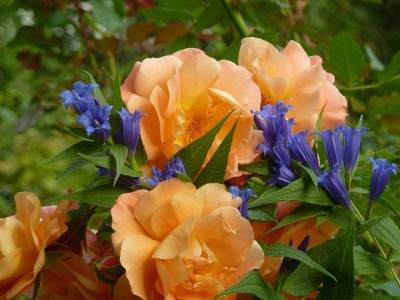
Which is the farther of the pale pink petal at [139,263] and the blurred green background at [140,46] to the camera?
the blurred green background at [140,46]

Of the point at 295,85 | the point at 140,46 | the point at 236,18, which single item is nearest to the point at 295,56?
the point at 295,85

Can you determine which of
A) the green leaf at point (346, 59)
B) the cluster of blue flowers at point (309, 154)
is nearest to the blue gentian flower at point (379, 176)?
the cluster of blue flowers at point (309, 154)

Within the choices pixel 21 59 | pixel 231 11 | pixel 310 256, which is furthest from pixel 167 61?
pixel 21 59

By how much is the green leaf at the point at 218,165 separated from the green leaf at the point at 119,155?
0.04m

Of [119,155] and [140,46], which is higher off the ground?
[119,155]

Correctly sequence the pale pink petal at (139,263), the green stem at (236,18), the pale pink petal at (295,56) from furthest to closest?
1. the green stem at (236,18)
2. the pale pink petal at (295,56)
3. the pale pink petal at (139,263)

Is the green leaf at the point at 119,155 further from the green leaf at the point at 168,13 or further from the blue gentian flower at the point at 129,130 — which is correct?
the green leaf at the point at 168,13

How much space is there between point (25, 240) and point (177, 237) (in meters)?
0.11

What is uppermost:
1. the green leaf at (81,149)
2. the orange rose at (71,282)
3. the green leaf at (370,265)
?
the green leaf at (81,149)

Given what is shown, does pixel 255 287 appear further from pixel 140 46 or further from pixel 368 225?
pixel 140 46

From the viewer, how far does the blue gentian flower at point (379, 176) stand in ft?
1.20

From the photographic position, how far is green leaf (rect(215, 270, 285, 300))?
1.07ft

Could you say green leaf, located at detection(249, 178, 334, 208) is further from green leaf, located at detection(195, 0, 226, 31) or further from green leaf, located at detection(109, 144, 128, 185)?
green leaf, located at detection(195, 0, 226, 31)

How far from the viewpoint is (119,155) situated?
35 centimetres
